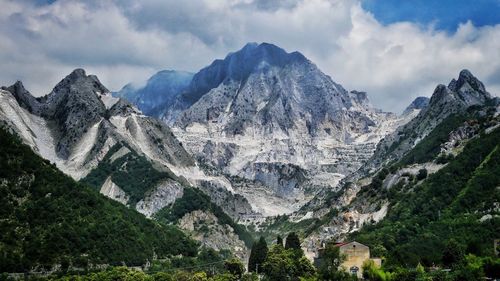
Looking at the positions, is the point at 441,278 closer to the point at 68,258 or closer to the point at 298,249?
the point at 298,249

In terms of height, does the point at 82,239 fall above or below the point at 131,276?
above

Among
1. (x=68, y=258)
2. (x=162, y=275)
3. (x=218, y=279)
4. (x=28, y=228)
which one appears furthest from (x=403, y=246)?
(x=28, y=228)

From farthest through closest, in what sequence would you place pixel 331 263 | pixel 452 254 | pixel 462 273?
1. pixel 331 263
2. pixel 452 254
3. pixel 462 273

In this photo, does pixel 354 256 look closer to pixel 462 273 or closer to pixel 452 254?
pixel 452 254

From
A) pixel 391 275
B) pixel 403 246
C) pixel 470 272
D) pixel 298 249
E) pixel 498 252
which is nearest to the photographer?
pixel 470 272

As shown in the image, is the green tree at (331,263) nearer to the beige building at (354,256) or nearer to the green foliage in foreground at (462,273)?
the beige building at (354,256)

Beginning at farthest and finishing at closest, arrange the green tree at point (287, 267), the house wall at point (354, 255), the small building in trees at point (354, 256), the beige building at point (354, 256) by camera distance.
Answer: the green tree at point (287, 267) → the house wall at point (354, 255) → the beige building at point (354, 256) → the small building in trees at point (354, 256)

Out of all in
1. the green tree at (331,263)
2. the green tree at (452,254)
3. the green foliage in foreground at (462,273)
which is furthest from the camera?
the green tree at (331,263)

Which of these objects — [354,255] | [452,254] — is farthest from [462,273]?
[354,255]

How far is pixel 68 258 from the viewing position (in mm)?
184250

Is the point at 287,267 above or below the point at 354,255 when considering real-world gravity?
below

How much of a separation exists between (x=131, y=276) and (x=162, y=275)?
992 cm

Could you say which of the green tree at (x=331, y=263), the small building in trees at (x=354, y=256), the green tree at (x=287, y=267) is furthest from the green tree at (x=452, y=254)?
the green tree at (x=287, y=267)

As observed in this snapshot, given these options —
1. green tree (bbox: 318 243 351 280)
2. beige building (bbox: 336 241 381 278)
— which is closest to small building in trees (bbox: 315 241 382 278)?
beige building (bbox: 336 241 381 278)
